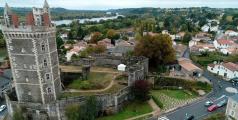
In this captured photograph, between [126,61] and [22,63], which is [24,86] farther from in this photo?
[126,61]

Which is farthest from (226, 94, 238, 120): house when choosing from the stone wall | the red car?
the stone wall

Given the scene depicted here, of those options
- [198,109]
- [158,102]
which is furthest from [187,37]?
[158,102]

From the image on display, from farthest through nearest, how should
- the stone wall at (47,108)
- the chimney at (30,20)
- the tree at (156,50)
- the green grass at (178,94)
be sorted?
the tree at (156,50)
the green grass at (178,94)
the stone wall at (47,108)
the chimney at (30,20)

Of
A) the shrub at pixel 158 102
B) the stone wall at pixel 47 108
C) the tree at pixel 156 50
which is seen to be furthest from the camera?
the tree at pixel 156 50

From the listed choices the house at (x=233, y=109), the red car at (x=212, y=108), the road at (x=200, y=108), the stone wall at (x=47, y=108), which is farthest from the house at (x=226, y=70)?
the stone wall at (x=47, y=108)

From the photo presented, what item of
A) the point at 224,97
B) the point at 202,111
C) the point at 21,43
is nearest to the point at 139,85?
the point at 202,111

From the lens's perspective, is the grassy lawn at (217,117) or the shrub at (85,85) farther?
the shrub at (85,85)

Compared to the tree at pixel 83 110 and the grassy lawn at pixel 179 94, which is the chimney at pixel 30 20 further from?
the grassy lawn at pixel 179 94

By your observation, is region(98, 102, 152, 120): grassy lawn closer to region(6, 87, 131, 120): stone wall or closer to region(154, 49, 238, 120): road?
region(154, 49, 238, 120): road
